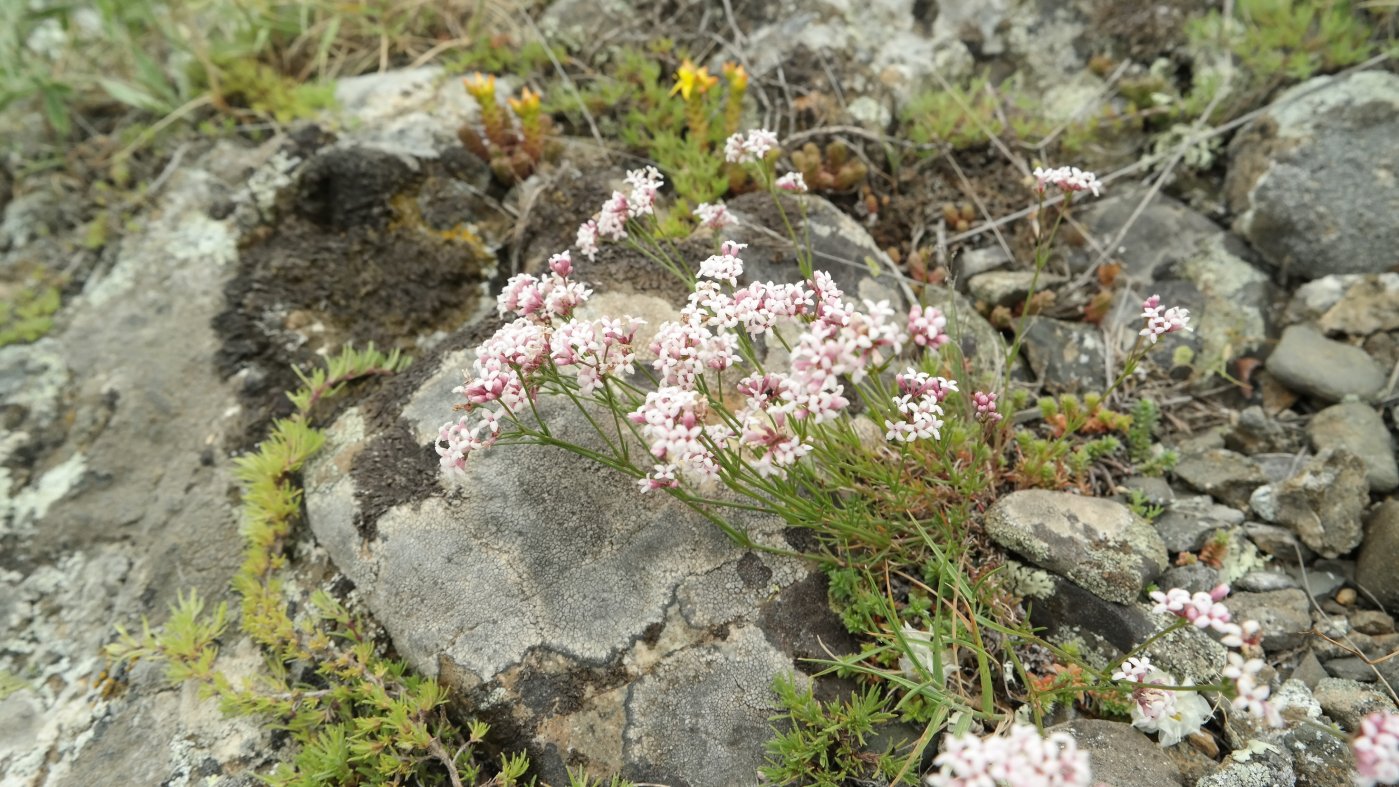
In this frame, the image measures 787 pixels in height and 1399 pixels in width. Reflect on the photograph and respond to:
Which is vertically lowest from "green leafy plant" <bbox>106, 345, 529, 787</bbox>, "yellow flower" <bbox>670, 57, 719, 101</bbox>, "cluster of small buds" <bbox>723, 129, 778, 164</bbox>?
"green leafy plant" <bbox>106, 345, 529, 787</bbox>

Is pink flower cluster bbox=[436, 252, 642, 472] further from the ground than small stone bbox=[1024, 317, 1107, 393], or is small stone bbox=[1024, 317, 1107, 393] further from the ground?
pink flower cluster bbox=[436, 252, 642, 472]

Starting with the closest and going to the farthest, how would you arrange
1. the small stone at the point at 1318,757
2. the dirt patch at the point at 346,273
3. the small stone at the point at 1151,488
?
1. the small stone at the point at 1318,757
2. the small stone at the point at 1151,488
3. the dirt patch at the point at 346,273

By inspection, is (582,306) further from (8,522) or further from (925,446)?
(8,522)

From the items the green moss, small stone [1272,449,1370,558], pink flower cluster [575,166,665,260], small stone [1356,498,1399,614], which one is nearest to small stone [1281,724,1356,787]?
small stone [1356,498,1399,614]

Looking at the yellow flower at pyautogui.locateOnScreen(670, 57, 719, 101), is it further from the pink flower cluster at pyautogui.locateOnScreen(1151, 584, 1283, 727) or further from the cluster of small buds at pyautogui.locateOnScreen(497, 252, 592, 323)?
the pink flower cluster at pyautogui.locateOnScreen(1151, 584, 1283, 727)

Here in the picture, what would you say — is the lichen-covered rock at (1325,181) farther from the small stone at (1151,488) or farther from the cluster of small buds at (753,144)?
the cluster of small buds at (753,144)

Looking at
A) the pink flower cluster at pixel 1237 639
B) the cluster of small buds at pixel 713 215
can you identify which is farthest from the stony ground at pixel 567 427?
the pink flower cluster at pixel 1237 639

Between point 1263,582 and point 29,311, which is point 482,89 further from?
point 1263,582
